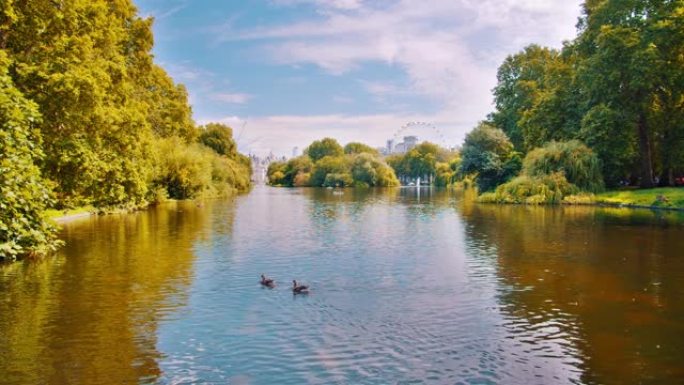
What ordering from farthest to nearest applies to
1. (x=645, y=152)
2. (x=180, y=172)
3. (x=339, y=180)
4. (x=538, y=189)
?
(x=339, y=180) → (x=180, y=172) → (x=538, y=189) → (x=645, y=152)

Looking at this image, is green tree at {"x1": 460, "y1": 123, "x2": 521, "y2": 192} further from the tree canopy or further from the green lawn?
the tree canopy

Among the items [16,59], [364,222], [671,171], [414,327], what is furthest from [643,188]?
[16,59]

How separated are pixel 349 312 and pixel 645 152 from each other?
164 feet

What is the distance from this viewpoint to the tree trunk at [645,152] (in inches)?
2158

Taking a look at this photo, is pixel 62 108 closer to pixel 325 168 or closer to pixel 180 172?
pixel 180 172

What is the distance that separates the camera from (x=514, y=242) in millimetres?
29234

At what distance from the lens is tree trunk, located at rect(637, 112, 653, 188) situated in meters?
54.8

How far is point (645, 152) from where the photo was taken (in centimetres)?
5522

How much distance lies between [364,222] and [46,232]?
23.7 m

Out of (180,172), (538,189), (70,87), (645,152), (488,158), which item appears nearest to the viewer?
(70,87)

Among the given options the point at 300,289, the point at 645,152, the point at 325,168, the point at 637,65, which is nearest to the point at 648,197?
the point at 645,152

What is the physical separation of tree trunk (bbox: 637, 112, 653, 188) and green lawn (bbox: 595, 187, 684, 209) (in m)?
1.55

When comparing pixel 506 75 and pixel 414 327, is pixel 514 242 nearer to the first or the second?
pixel 414 327

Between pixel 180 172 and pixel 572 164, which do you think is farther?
pixel 180 172
